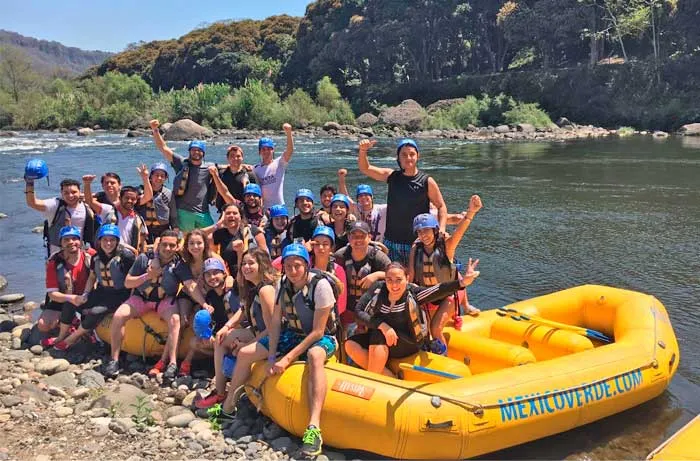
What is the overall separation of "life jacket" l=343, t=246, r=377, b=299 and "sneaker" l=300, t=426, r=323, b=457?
4.42 feet

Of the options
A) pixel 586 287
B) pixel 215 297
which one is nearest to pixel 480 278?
pixel 586 287

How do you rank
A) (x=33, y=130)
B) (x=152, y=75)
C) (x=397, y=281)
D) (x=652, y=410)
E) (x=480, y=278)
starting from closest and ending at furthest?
1. (x=397, y=281)
2. (x=652, y=410)
3. (x=480, y=278)
4. (x=33, y=130)
5. (x=152, y=75)

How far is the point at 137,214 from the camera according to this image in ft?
22.3

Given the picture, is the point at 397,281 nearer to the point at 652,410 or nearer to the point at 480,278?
the point at 652,410

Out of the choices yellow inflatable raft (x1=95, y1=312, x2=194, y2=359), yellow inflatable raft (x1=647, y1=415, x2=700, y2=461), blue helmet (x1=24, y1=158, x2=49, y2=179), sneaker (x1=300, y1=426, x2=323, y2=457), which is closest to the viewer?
yellow inflatable raft (x1=647, y1=415, x2=700, y2=461)

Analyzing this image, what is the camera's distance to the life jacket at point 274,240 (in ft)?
20.3

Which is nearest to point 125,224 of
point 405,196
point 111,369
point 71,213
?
point 71,213

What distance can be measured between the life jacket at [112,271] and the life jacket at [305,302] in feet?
6.45

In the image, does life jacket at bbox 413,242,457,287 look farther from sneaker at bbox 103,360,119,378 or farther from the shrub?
the shrub

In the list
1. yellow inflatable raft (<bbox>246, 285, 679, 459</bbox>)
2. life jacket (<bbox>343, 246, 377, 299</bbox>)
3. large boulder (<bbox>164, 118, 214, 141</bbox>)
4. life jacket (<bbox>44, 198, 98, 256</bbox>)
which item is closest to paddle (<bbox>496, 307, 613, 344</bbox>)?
yellow inflatable raft (<bbox>246, 285, 679, 459</bbox>)

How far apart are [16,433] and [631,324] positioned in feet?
16.8

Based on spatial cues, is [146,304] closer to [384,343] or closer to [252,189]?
[252,189]

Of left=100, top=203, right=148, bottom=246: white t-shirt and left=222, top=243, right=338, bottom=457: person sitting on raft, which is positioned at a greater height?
left=100, top=203, right=148, bottom=246: white t-shirt

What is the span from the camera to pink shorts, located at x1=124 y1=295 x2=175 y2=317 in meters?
5.71
